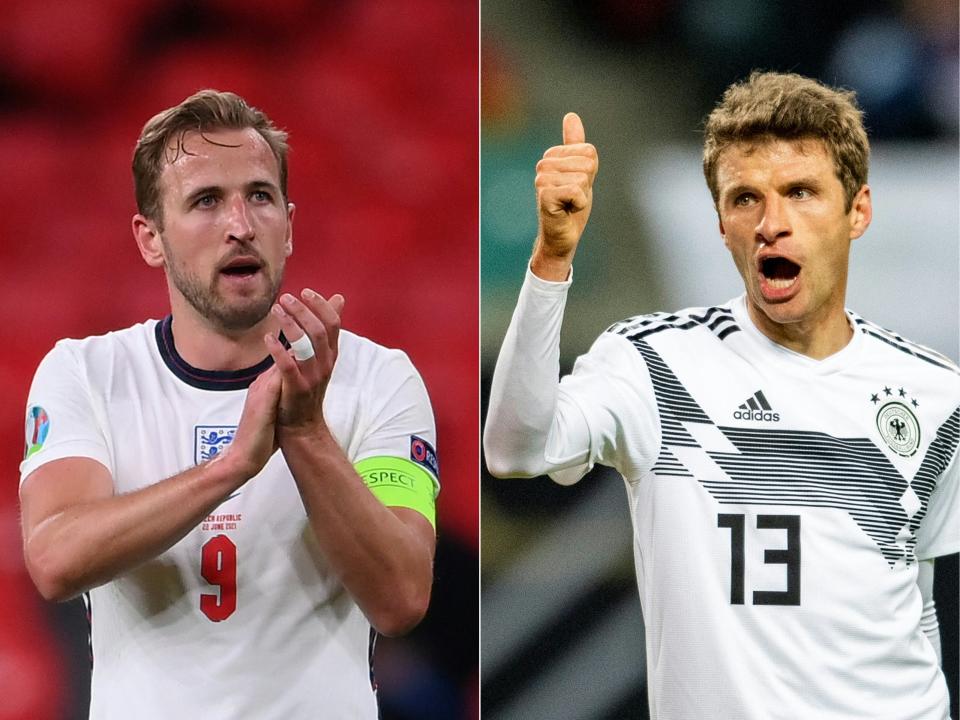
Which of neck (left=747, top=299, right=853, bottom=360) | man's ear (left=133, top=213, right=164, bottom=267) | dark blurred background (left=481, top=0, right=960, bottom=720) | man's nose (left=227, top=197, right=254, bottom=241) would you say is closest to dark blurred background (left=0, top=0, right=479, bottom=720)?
dark blurred background (left=481, top=0, right=960, bottom=720)

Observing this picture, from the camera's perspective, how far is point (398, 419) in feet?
7.03

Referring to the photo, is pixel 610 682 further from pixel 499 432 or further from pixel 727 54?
pixel 727 54

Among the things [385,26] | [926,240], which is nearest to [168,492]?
[385,26]

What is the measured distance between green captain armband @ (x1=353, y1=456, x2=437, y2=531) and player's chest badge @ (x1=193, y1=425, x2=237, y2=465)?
9.7 inches

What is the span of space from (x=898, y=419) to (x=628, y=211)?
0.67 metres

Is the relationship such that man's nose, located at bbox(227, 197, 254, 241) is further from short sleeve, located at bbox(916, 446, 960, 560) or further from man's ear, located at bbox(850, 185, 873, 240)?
short sleeve, located at bbox(916, 446, 960, 560)

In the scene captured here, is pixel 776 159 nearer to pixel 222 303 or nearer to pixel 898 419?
pixel 898 419

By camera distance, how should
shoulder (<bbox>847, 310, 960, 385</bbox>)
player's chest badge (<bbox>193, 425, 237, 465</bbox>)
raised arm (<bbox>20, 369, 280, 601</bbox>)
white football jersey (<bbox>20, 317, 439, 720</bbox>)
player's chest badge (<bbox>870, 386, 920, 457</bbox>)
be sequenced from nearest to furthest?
raised arm (<bbox>20, 369, 280, 601</bbox>)
white football jersey (<bbox>20, 317, 439, 720</bbox>)
player's chest badge (<bbox>193, 425, 237, 465</bbox>)
player's chest badge (<bbox>870, 386, 920, 457</bbox>)
shoulder (<bbox>847, 310, 960, 385</bbox>)

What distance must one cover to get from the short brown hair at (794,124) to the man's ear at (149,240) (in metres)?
1.08

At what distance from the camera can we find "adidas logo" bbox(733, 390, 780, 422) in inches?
86.9

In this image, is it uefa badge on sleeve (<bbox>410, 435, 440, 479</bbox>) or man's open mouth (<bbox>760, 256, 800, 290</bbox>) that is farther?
man's open mouth (<bbox>760, 256, 800, 290</bbox>)

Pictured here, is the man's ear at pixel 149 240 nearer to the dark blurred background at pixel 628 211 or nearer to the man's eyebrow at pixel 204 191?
the man's eyebrow at pixel 204 191

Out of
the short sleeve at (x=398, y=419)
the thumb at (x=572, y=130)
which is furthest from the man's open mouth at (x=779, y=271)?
the short sleeve at (x=398, y=419)

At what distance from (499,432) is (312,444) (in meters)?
0.30
